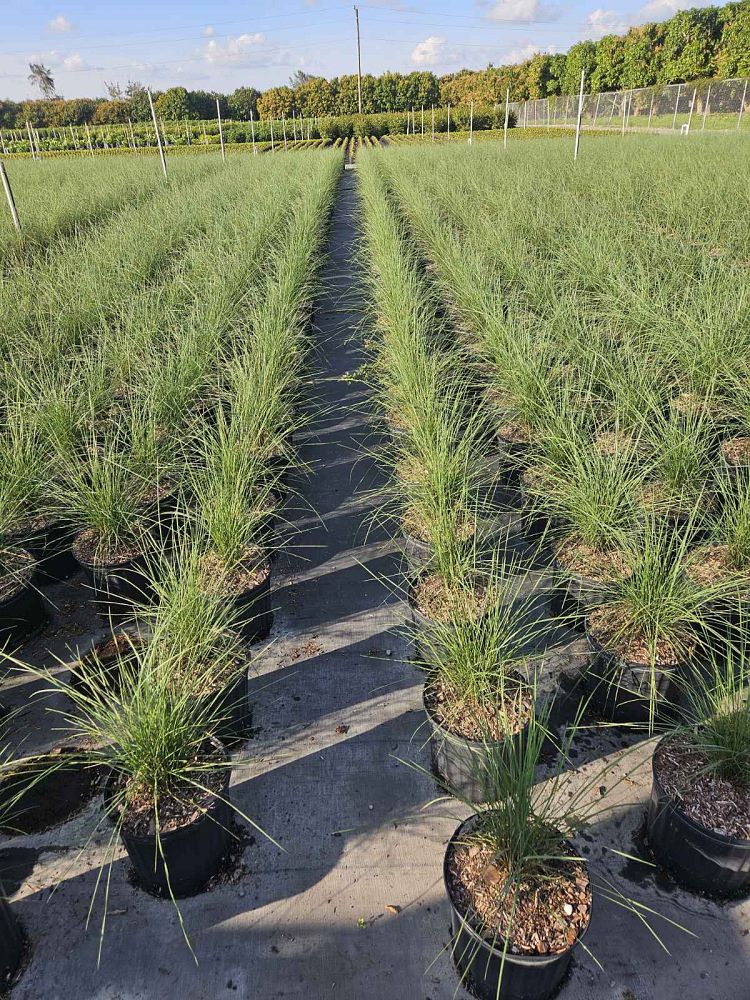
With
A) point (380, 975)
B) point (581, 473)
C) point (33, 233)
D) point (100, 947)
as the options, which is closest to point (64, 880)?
point (100, 947)

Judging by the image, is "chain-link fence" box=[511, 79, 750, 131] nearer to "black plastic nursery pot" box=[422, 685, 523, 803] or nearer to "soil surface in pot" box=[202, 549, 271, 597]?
"soil surface in pot" box=[202, 549, 271, 597]

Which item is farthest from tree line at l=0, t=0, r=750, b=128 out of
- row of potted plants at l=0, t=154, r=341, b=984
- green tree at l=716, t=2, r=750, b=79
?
row of potted plants at l=0, t=154, r=341, b=984

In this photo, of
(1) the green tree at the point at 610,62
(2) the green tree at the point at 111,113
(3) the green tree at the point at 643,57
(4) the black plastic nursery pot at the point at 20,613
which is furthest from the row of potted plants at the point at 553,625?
(2) the green tree at the point at 111,113

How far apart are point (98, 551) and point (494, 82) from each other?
50.5 m

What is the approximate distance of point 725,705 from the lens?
1491mm

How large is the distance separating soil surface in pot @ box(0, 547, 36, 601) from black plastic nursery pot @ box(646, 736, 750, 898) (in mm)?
2300

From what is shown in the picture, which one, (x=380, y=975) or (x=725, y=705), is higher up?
(x=725, y=705)

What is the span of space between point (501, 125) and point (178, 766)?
4006 cm

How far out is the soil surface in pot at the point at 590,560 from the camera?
6.97 ft

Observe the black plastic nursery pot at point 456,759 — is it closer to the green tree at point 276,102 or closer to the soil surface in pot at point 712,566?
the soil surface in pot at point 712,566

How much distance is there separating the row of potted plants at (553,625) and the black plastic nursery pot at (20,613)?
154 centimetres

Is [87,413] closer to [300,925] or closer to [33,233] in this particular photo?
[300,925]

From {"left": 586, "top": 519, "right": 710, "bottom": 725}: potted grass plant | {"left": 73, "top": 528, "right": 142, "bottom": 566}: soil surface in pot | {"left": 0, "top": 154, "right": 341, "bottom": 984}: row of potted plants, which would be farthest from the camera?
{"left": 73, "top": 528, "right": 142, "bottom": 566}: soil surface in pot

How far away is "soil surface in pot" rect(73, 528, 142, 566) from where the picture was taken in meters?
2.38
